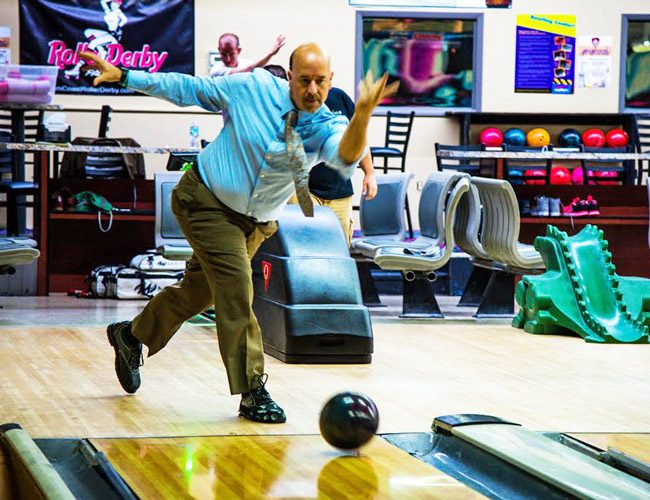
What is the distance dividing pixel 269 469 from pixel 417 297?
4649 millimetres

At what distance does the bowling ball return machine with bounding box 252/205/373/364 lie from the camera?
19.5 feet

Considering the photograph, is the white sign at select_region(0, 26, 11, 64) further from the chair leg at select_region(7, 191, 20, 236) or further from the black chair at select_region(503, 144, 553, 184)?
the black chair at select_region(503, 144, 553, 184)

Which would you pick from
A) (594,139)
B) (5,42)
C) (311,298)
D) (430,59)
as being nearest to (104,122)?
(5,42)

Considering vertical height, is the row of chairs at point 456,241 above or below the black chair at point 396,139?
below

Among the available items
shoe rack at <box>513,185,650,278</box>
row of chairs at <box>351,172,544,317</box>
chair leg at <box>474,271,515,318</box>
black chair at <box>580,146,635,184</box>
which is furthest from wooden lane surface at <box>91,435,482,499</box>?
black chair at <box>580,146,635,184</box>

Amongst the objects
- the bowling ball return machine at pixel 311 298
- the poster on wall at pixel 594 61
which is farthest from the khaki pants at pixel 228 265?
the poster on wall at pixel 594 61

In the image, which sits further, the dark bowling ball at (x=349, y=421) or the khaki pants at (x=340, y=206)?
the khaki pants at (x=340, y=206)

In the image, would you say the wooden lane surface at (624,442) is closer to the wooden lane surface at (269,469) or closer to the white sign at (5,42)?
the wooden lane surface at (269,469)

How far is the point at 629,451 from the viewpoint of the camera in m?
3.95

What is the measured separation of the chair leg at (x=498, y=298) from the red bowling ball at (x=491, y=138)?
619cm

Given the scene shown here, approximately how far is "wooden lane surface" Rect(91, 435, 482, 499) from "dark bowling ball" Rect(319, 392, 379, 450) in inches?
2.9

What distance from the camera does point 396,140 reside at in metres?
14.1

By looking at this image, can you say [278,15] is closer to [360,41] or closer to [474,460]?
[360,41]

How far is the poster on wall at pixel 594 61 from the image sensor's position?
14734 millimetres
